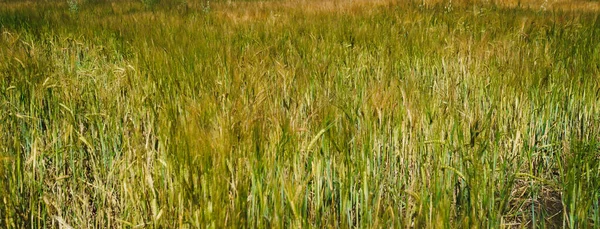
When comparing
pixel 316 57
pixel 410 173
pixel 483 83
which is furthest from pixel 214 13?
pixel 410 173

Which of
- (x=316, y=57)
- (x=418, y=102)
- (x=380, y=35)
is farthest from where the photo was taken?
(x=380, y=35)

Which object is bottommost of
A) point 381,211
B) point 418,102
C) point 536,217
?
point 536,217

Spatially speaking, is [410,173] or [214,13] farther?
[214,13]

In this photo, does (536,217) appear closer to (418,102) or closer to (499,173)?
(499,173)

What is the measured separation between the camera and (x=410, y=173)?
4.47 ft

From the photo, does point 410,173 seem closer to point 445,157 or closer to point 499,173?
point 445,157

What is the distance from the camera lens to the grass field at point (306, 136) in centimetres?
103

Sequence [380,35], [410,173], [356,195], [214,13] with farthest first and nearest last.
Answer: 1. [214,13]
2. [380,35]
3. [410,173]
4. [356,195]

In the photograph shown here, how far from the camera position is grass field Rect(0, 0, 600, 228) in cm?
103

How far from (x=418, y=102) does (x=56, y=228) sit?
1145 millimetres

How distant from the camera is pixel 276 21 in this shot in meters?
3.84

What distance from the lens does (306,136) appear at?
1.29 meters

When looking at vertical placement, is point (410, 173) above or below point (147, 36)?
below

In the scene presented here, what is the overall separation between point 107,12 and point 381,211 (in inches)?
194
